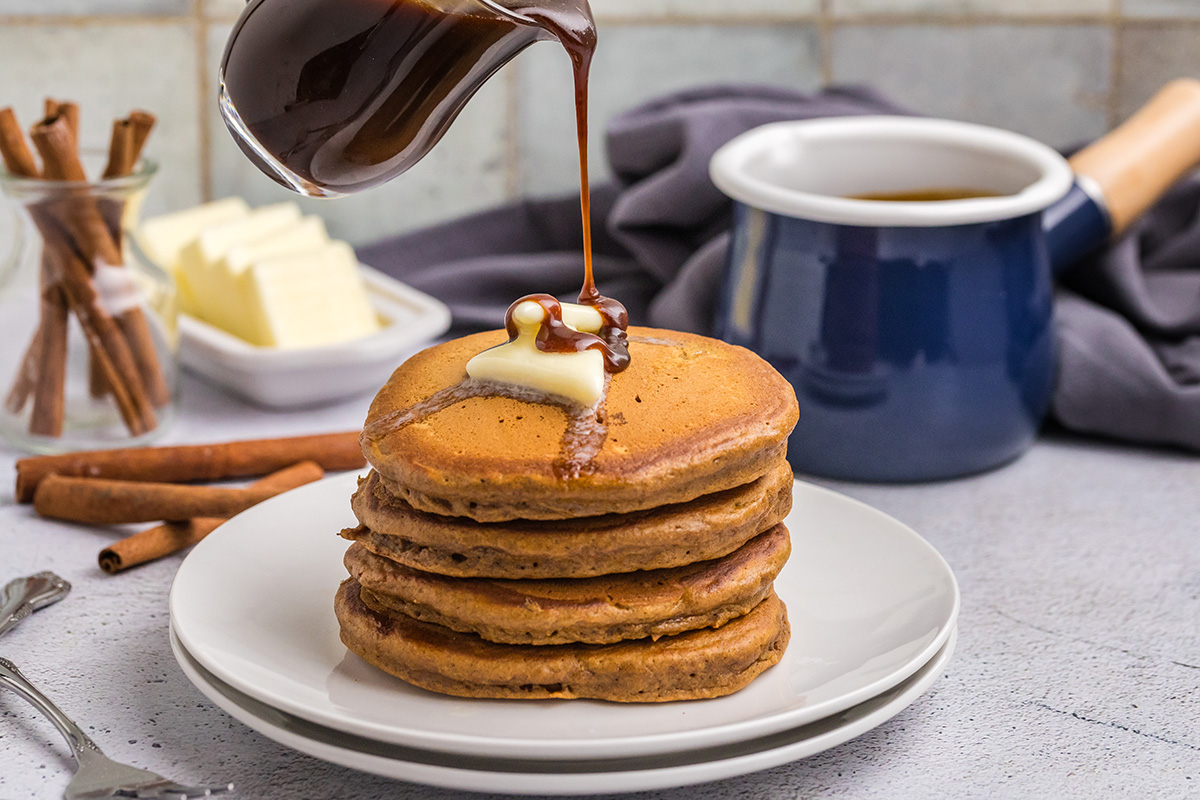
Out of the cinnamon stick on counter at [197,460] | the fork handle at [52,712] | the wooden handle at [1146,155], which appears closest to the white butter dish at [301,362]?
the cinnamon stick on counter at [197,460]

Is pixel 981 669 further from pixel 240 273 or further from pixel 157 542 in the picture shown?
pixel 240 273

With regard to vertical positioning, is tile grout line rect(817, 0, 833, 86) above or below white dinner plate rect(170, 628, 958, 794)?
above

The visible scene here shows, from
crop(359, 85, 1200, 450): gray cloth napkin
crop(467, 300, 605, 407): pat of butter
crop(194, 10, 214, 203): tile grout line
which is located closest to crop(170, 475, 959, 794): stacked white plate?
crop(467, 300, 605, 407): pat of butter

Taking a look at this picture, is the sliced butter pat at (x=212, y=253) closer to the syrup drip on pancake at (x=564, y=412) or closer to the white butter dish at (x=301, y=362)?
the white butter dish at (x=301, y=362)

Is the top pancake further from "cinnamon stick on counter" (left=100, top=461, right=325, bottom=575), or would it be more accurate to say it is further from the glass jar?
the glass jar

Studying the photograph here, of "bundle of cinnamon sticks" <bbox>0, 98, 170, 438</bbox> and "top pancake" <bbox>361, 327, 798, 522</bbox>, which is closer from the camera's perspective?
"top pancake" <bbox>361, 327, 798, 522</bbox>

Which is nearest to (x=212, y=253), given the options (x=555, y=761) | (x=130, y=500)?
(x=130, y=500)
